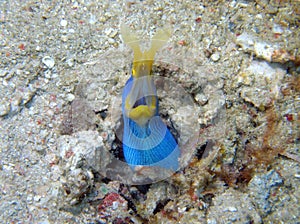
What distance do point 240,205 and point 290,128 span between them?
3.16ft

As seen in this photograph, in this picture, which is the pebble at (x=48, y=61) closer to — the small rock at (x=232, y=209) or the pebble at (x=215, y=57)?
the pebble at (x=215, y=57)

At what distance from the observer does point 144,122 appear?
2572 millimetres

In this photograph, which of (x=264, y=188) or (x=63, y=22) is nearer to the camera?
Result: (x=264, y=188)

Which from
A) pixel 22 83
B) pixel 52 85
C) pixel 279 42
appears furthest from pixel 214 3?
pixel 22 83

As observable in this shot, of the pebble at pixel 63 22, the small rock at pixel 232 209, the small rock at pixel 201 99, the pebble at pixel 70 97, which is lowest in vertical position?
the small rock at pixel 232 209

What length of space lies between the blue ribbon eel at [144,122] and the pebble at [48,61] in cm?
100

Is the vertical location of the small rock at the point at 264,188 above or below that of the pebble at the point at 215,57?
below

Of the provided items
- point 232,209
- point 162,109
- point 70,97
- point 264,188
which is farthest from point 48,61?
point 264,188

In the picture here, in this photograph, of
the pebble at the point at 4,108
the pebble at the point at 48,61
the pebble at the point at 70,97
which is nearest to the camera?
the pebble at the point at 4,108

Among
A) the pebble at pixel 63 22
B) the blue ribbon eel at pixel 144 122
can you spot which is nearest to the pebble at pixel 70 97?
the blue ribbon eel at pixel 144 122

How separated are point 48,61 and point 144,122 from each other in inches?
60.5

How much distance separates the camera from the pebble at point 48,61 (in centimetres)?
332

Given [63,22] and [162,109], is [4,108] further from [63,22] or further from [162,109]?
[162,109]

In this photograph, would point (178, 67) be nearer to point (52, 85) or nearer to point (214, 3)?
point (214, 3)
